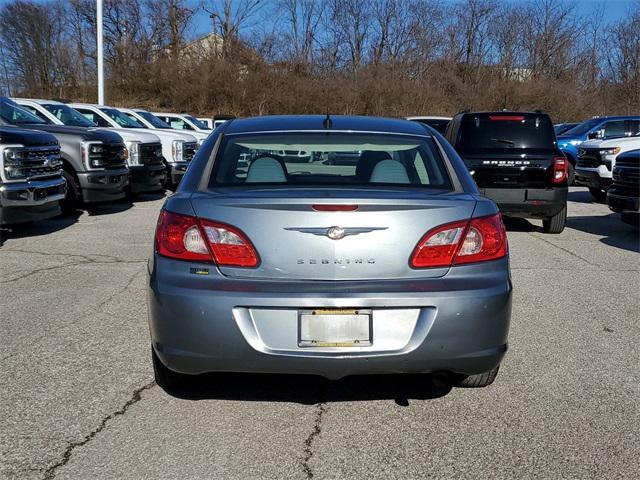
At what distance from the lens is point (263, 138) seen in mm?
4168

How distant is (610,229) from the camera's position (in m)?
11.4

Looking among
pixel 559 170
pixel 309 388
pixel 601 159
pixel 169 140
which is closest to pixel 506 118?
pixel 559 170

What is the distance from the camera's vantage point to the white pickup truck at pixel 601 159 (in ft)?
46.0

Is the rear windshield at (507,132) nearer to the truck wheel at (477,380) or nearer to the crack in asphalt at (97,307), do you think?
the crack in asphalt at (97,307)

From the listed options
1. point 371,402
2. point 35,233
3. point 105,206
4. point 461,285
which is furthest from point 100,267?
point 105,206

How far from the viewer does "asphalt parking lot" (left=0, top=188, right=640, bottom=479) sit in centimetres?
319

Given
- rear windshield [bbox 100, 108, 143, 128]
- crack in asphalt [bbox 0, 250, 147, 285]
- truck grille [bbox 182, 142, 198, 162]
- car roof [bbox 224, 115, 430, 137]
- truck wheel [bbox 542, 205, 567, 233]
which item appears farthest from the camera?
rear windshield [bbox 100, 108, 143, 128]

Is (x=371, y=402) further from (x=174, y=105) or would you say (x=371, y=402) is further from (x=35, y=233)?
(x=174, y=105)

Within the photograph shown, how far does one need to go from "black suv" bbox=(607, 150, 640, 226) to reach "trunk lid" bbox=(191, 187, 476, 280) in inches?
289

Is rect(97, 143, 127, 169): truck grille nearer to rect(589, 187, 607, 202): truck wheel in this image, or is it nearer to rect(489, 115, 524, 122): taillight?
rect(489, 115, 524, 122): taillight

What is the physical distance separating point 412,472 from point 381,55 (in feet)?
159

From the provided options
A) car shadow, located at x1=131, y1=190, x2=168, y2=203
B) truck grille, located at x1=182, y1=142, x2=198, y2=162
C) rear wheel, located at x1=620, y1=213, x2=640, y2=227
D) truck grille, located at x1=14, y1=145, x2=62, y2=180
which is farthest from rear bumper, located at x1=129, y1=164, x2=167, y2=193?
rear wheel, located at x1=620, y1=213, x2=640, y2=227

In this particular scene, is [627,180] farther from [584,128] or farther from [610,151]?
[584,128]

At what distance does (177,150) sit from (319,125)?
38.3 ft
